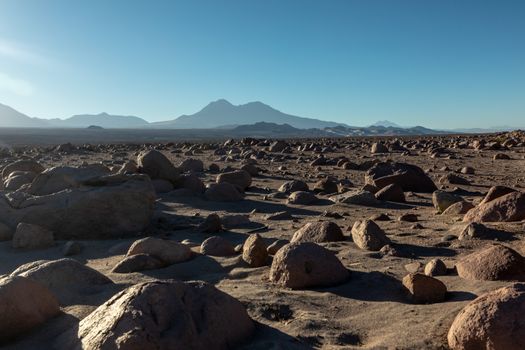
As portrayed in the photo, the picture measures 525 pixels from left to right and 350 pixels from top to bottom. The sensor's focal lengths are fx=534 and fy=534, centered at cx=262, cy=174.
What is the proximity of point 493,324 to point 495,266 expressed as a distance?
40.2 inches

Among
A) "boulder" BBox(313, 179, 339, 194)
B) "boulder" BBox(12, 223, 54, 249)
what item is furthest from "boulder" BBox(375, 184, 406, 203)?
"boulder" BBox(12, 223, 54, 249)

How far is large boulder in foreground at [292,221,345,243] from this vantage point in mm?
5027

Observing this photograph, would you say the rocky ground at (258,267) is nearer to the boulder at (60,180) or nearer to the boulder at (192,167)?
the boulder at (60,180)

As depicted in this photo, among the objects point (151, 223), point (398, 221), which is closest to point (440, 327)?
point (398, 221)

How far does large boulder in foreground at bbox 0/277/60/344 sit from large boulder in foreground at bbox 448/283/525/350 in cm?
241

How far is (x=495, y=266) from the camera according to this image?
11.7ft

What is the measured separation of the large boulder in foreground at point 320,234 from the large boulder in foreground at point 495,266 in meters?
1.49

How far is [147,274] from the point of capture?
4.43m

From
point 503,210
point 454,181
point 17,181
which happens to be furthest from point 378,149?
point 503,210

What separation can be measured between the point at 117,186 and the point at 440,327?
16.0ft

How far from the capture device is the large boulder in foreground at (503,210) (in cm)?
513

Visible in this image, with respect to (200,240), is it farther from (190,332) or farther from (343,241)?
(190,332)

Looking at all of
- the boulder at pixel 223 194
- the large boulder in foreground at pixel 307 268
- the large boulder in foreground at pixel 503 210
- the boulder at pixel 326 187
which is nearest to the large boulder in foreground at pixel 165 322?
the large boulder in foreground at pixel 307 268

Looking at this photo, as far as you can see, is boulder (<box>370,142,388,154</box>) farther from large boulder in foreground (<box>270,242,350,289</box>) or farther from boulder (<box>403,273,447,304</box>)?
boulder (<box>403,273,447,304</box>)
